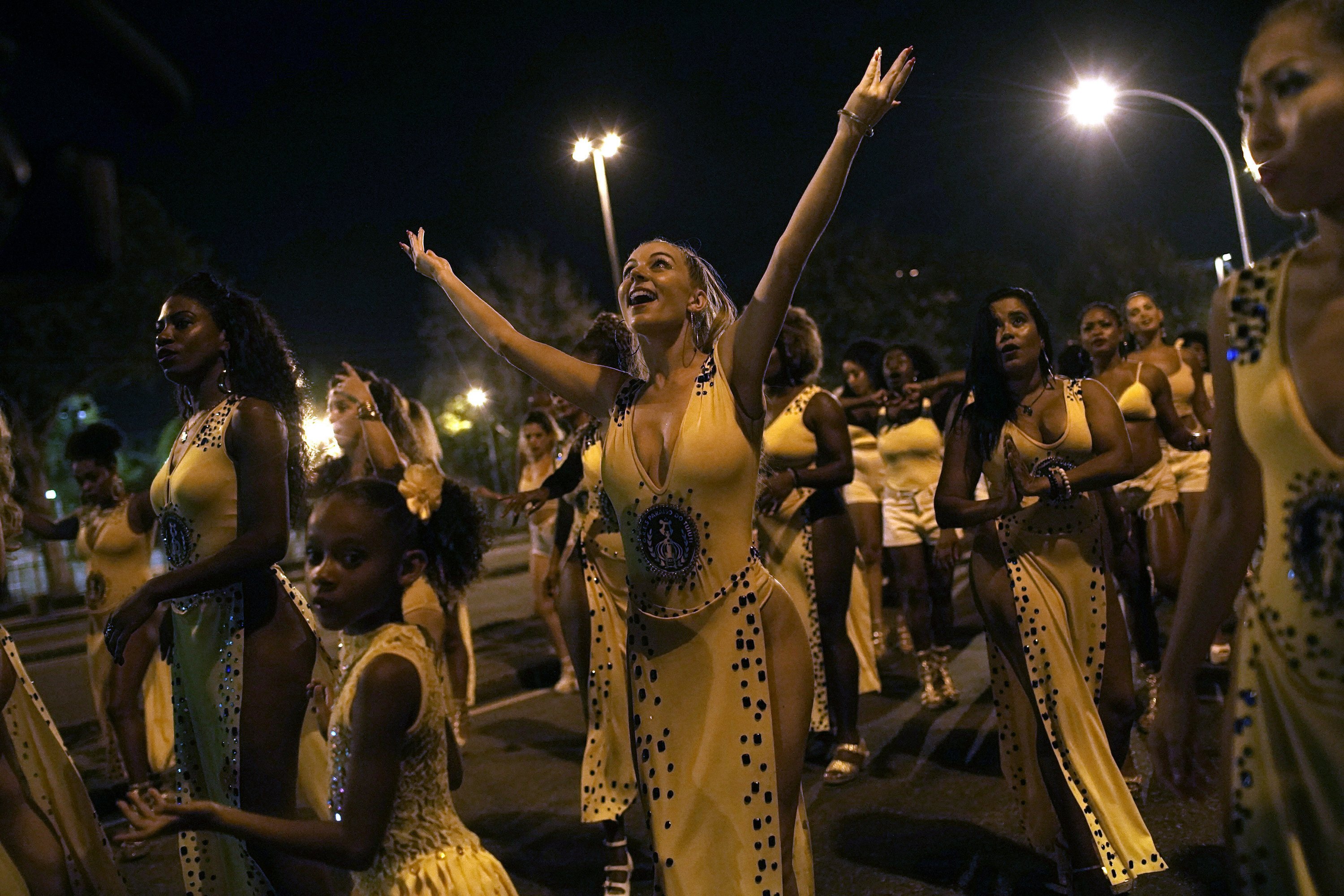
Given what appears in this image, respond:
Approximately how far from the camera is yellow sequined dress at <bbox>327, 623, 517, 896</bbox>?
2.69 metres

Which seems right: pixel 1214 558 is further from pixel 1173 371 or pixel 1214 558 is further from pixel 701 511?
pixel 1173 371

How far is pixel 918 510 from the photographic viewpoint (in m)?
8.83

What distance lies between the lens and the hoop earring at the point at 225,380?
3.79m

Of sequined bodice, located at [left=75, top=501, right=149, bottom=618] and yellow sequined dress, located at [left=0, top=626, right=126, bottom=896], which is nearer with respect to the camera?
yellow sequined dress, located at [left=0, top=626, right=126, bottom=896]

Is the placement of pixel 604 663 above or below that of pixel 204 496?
below

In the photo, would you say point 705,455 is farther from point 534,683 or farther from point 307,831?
point 534,683

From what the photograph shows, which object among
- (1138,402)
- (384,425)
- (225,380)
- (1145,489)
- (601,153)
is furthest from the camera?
(601,153)

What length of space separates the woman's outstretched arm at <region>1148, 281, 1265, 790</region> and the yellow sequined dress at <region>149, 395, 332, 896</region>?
8.28 ft

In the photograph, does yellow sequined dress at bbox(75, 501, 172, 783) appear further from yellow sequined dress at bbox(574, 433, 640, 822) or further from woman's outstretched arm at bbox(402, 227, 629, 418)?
woman's outstretched arm at bbox(402, 227, 629, 418)

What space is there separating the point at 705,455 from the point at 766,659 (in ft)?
2.14

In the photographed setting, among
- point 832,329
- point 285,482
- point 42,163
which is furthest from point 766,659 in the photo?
point 832,329

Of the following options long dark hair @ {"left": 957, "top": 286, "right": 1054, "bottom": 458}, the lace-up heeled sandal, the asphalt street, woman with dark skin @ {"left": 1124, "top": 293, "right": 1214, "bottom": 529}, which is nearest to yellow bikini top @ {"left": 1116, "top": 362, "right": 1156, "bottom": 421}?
woman with dark skin @ {"left": 1124, "top": 293, "right": 1214, "bottom": 529}

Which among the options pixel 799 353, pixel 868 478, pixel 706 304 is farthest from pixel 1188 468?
pixel 706 304

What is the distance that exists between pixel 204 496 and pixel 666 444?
161cm
